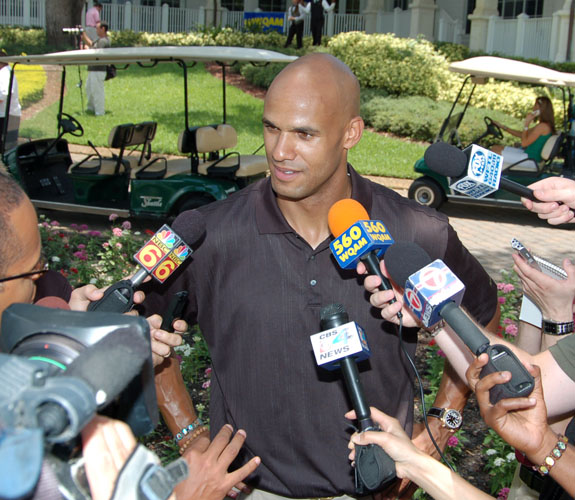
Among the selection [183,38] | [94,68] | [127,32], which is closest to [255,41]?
[183,38]

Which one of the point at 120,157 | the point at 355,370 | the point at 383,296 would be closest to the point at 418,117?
the point at 120,157

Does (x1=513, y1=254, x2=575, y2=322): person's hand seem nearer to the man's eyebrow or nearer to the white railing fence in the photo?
the man's eyebrow

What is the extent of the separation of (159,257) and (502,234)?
29.7 ft

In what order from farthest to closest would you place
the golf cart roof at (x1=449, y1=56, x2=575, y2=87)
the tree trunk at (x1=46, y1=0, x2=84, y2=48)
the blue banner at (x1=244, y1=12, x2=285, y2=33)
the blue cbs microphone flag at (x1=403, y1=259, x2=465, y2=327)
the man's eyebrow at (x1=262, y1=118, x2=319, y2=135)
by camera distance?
the blue banner at (x1=244, y1=12, x2=285, y2=33) < the tree trunk at (x1=46, y1=0, x2=84, y2=48) < the golf cart roof at (x1=449, y1=56, x2=575, y2=87) < the man's eyebrow at (x1=262, y1=118, x2=319, y2=135) < the blue cbs microphone flag at (x1=403, y1=259, x2=465, y2=327)

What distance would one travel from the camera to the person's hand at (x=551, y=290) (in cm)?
284

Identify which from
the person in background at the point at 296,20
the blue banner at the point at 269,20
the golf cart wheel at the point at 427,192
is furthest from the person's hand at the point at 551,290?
the blue banner at the point at 269,20

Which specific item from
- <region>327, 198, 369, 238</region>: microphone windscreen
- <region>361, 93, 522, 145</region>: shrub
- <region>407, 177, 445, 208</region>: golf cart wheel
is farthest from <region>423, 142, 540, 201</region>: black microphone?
<region>361, 93, 522, 145</region>: shrub

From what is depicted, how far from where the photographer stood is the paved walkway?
367 inches

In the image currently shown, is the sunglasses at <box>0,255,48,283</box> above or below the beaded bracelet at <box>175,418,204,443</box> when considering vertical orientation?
above

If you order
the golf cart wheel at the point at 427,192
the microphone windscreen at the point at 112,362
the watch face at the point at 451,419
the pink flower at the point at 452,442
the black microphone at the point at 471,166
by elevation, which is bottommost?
the pink flower at the point at 452,442

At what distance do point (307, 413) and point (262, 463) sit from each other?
0.84 feet

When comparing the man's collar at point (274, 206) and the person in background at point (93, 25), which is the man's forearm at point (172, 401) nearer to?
the man's collar at point (274, 206)

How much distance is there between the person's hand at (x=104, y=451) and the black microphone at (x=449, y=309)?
90 cm

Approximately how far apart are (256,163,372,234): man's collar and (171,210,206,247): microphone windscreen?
0.97 feet
